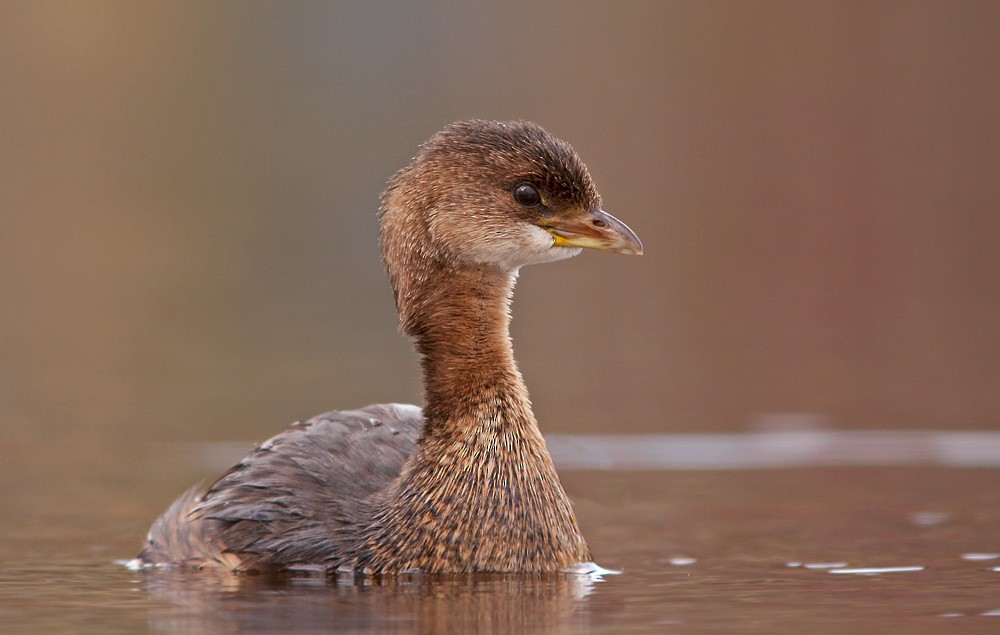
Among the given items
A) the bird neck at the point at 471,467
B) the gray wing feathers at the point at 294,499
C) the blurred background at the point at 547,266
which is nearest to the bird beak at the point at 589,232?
the bird neck at the point at 471,467

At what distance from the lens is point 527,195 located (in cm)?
916

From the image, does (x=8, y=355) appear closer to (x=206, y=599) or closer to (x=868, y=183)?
(x=206, y=599)

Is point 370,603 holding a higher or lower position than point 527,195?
lower

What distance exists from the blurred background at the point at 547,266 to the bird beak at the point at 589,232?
4943 mm

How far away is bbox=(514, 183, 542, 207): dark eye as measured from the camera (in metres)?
9.16

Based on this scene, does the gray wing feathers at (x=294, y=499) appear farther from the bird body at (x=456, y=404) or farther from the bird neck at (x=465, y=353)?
the bird neck at (x=465, y=353)

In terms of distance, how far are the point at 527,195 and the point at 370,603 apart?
6.82 ft

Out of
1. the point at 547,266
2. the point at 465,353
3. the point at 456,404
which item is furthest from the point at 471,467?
the point at 547,266

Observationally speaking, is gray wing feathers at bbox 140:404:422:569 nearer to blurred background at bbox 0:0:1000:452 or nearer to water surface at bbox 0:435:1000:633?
water surface at bbox 0:435:1000:633

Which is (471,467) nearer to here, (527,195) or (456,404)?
(456,404)

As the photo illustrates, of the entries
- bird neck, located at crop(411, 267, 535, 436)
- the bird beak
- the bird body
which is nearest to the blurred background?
the bird body

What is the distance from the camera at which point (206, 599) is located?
27.2 ft

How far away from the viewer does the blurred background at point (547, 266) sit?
17.0m

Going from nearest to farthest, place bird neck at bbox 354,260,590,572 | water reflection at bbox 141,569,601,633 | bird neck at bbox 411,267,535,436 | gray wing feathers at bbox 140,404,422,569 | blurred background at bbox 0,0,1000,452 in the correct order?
1. water reflection at bbox 141,569,601,633
2. bird neck at bbox 354,260,590,572
3. gray wing feathers at bbox 140,404,422,569
4. bird neck at bbox 411,267,535,436
5. blurred background at bbox 0,0,1000,452
